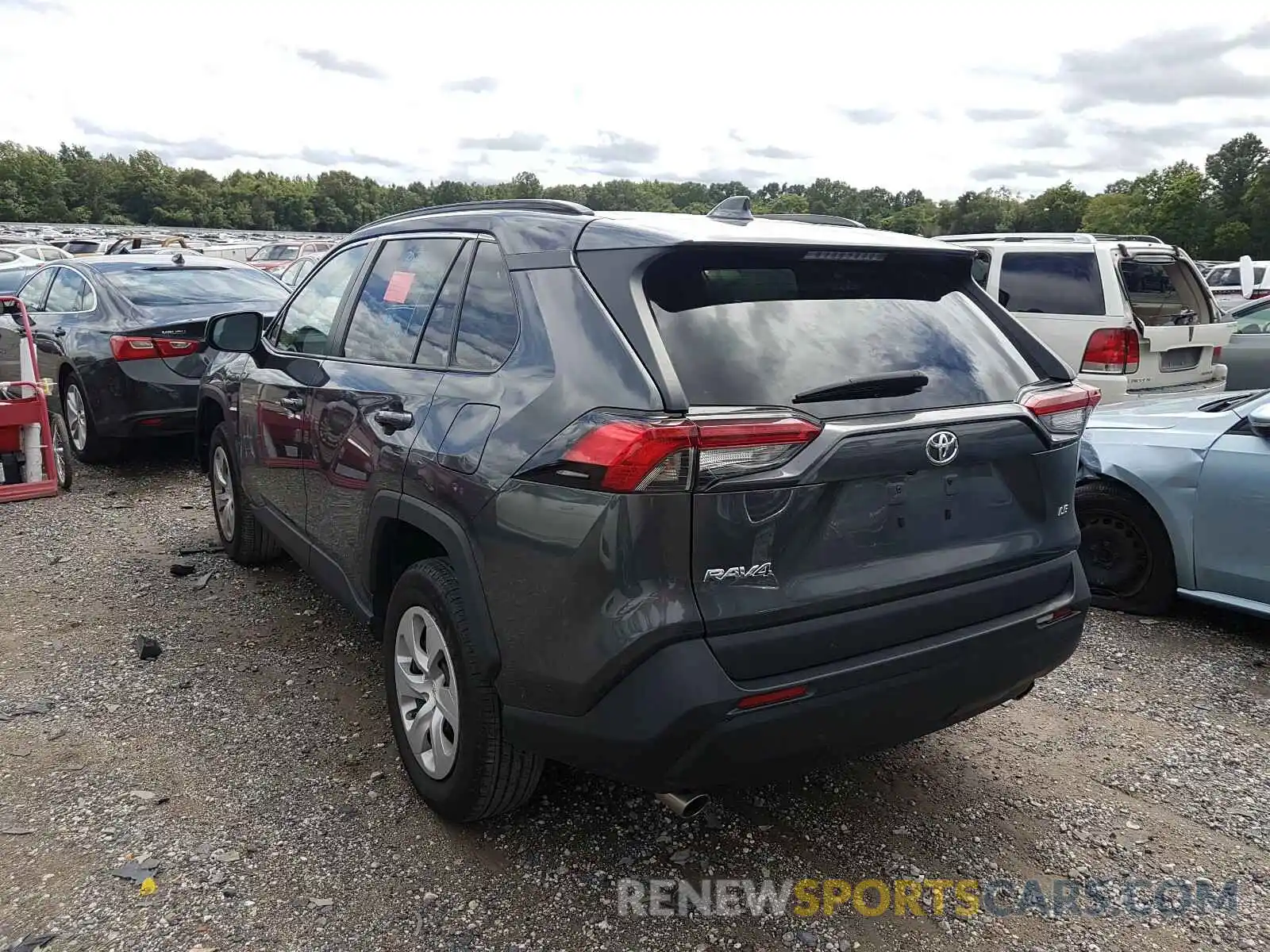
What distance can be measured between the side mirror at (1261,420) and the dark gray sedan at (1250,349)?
6.19 m

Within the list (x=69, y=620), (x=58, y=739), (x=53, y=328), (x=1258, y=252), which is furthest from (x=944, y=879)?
(x=1258, y=252)

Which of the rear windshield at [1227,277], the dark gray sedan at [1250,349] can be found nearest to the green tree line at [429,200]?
the rear windshield at [1227,277]

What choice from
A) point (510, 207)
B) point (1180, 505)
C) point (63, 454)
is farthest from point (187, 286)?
point (1180, 505)

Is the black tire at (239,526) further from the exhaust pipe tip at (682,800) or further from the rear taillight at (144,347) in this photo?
the exhaust pipe tip at (682,800)

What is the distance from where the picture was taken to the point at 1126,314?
23.1 ft

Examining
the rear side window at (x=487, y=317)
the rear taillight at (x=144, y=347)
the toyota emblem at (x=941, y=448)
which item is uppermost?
the rear side window at (x=487, y=317)

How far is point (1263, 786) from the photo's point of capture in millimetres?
3240

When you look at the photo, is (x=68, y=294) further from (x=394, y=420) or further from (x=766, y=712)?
(x=766, y=712)

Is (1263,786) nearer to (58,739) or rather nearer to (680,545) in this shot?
(680,545)

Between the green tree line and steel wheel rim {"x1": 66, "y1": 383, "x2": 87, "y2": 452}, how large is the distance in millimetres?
57566

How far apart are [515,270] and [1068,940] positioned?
2389 mm

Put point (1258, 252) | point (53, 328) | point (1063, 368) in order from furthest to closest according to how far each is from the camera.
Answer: point (1258, 252) < point (53, 328) < point (1063, 368)

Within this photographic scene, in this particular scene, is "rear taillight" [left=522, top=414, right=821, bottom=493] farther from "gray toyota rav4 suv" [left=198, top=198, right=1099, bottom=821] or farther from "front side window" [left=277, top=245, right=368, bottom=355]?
"front side window" [left=277, top=245, right=368, bottom=355]

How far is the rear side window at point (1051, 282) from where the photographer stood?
7.31 meters
